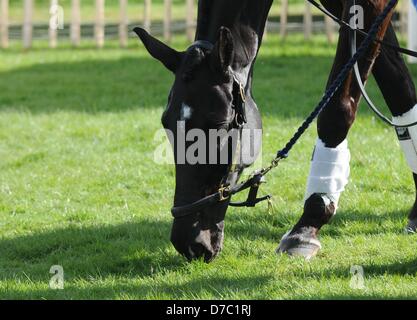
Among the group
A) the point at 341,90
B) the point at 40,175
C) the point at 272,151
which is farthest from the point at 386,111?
the point at 341,90

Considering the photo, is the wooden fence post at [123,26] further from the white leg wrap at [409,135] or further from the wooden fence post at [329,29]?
the white leg wrap at [409,135]

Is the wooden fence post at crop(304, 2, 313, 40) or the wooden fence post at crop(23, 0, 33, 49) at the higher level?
the wooden fence post at crop(304, 2, 313, 40)

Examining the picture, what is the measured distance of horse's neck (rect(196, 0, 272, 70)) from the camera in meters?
4.88

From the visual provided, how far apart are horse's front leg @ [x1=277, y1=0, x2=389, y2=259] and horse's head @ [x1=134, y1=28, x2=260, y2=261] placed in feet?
2.51

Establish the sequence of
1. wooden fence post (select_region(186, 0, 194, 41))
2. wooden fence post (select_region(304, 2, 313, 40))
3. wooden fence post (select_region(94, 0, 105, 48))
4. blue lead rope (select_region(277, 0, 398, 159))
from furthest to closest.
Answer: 1. wooden fence post (select_region(94, 0, 105, 48))
2. wooden fence post (select_region(186, 0, 194, 41))
3. wooden fence post (select_region(304, 2, 313, 40))
4. blue lead rope (select_region(277, 0, 398, 159))

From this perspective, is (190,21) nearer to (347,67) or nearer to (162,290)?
(347,67)

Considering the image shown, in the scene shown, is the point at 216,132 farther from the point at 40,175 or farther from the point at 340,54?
the point at 40,175

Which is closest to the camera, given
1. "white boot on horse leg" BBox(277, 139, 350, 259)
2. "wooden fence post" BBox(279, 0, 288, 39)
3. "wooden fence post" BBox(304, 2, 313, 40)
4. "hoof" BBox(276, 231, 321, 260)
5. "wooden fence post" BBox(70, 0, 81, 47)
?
"hoof" BBox(276, 231, 321, 260)

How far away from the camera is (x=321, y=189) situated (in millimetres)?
5488

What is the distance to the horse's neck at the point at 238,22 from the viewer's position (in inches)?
192

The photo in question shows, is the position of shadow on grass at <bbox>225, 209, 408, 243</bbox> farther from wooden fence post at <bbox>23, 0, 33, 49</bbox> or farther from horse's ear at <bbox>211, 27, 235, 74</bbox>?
wooden fence post at <bbox>23, 0, 33, 49</bbox>

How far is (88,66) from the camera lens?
46.8 feet

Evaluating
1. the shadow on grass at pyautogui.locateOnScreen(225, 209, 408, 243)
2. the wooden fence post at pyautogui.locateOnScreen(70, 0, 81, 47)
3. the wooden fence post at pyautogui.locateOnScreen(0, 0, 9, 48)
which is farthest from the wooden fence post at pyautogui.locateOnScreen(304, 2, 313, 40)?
the shadow on grass at pyautogui.locateOnScreen(225, 209, 408, 243)

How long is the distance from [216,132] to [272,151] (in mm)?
3642
